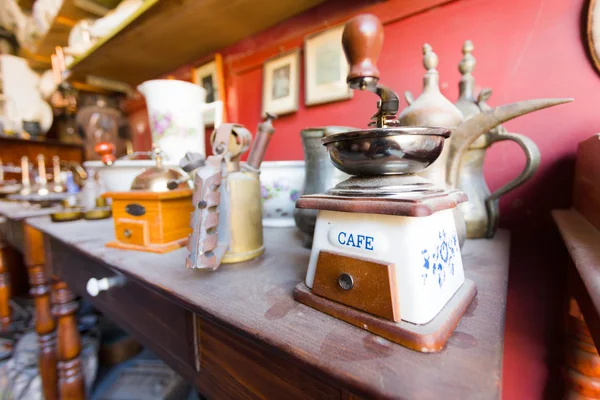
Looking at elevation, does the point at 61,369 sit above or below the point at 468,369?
below

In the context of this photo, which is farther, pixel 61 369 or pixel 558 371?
pixel 61 369

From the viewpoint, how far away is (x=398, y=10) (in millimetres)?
877

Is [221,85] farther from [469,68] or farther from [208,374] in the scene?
[208,374]

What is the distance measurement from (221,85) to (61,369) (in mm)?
1259

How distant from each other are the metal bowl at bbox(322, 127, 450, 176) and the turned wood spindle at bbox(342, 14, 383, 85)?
10cm

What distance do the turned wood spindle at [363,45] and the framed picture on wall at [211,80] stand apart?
109 centimetres

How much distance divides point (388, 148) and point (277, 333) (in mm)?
241

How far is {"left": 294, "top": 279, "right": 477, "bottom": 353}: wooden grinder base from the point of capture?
273mm

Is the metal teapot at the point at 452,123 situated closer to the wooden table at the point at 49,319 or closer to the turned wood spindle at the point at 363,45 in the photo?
the turned wood spindle at the point at 363,45

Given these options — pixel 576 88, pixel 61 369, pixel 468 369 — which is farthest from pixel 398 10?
pixel 61 369

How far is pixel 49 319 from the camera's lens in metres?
1.12

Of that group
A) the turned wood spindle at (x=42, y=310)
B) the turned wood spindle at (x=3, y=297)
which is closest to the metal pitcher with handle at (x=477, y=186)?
the turned wood spindle at (x=42, y=310)

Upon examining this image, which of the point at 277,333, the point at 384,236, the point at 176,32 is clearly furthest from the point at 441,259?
the point at 176,32

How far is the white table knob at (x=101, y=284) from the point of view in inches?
22.5
